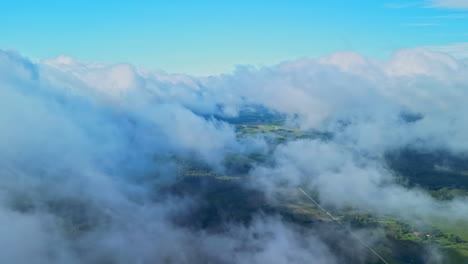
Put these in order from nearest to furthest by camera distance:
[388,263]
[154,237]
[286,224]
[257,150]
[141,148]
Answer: [388,263], [154,237], [286,224], [141,148], [257,150]

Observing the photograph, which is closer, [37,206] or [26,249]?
[26,249]

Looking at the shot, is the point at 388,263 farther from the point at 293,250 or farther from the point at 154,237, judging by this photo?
the point at 154,237

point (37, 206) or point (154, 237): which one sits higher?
point (37, 206)

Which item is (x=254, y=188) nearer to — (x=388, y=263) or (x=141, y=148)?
(x=388, y=263)

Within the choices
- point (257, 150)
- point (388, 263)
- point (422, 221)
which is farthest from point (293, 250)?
point (257, 150)

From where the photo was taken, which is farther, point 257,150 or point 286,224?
point 257,150

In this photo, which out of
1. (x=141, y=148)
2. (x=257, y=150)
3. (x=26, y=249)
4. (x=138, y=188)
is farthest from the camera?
(x=257, y=150)

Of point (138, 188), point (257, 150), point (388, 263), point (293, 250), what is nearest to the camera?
point (388, 263)

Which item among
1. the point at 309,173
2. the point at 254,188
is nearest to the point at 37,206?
the point at 254,188

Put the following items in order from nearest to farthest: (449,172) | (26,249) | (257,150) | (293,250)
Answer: (26,249) → (293,250) → (449,172) → (257,150)
